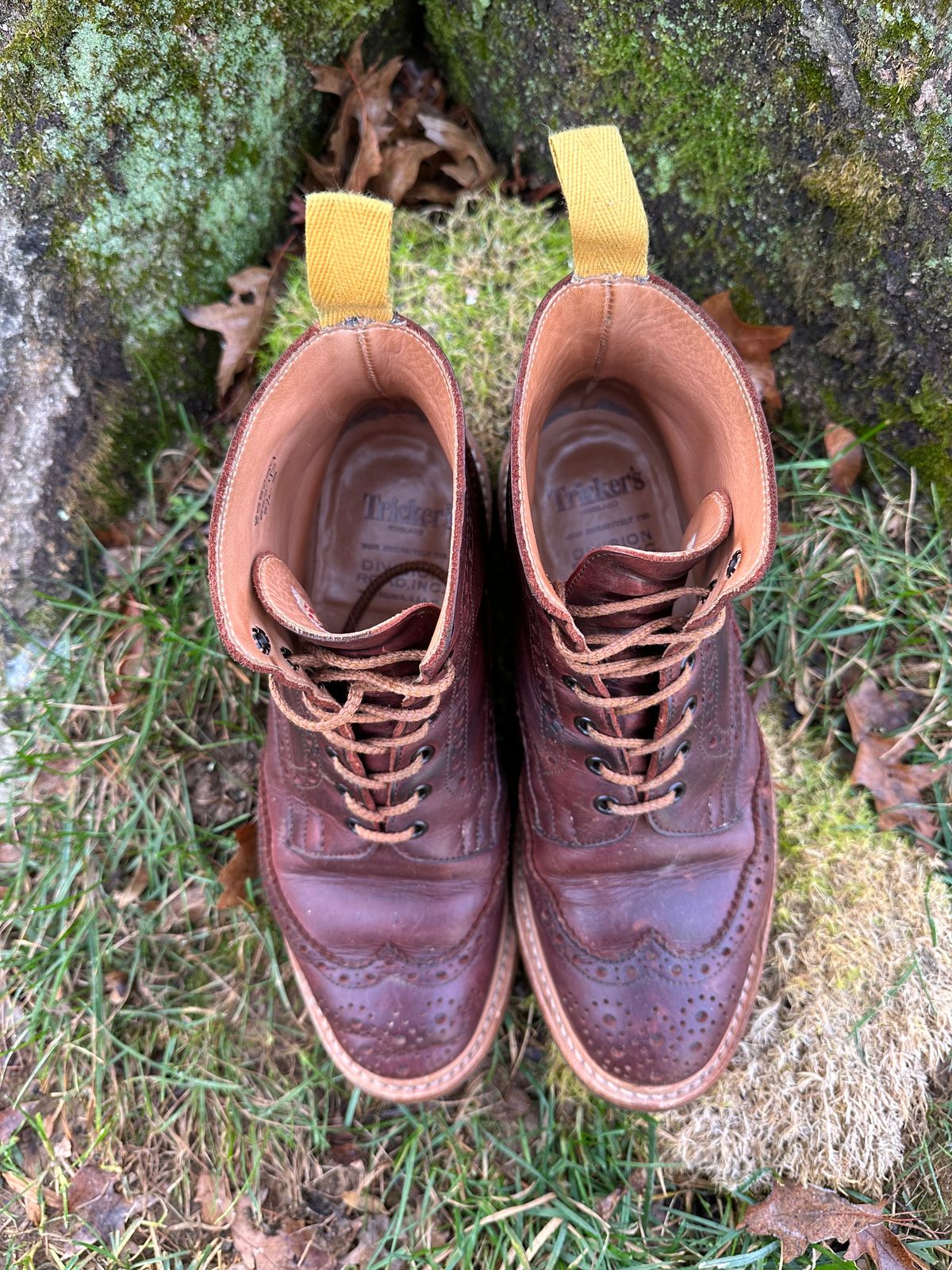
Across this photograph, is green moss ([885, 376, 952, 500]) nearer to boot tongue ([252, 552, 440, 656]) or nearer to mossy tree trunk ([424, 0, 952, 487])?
mossy tree trunk ([424, 0, 952, 487])

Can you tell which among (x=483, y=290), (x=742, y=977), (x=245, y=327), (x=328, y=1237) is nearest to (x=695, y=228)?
(x=483, y=290)

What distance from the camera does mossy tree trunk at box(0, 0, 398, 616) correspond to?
200cm

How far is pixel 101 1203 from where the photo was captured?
2.23 m

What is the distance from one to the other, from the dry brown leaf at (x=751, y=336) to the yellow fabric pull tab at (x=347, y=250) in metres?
1.02

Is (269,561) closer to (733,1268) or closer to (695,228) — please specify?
(695,228)

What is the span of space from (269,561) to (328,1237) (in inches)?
70.0

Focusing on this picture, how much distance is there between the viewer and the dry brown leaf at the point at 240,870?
7.74ft

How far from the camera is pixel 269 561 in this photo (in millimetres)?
1923

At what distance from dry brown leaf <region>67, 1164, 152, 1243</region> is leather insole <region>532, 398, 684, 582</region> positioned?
6.63ft

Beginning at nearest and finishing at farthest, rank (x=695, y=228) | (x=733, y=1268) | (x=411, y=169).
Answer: (x=733, y=1268) → (x=695, y=228) → (x=411, y=169)

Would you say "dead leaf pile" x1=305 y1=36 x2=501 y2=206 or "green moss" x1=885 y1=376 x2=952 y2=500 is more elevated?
"dead leaf pile" x1=305 y1=36 x2=501 y2=206

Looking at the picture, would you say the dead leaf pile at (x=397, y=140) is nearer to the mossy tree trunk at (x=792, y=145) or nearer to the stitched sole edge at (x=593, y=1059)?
the mossy tree trunk at (x=792, y=145)

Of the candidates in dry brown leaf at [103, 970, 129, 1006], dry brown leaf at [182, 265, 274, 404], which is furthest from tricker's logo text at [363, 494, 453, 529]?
dry brown leaf at [103, 970, 129, 1006]

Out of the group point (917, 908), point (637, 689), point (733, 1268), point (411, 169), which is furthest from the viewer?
point (411, 169)
